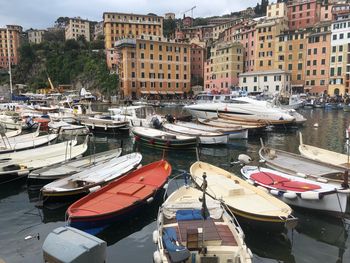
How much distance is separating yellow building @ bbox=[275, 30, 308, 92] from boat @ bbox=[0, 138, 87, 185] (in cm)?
7346

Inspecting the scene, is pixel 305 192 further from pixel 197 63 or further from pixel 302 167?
pixel 197 63

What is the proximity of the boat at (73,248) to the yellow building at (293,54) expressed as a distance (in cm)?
8302

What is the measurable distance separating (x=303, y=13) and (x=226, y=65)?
30785 mm

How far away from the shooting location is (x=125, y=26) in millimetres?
105000

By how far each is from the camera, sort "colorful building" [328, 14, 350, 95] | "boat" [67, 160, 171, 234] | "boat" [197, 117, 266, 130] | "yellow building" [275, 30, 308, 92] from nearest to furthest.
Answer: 1. "boat" [67, 160, 171, 234]
2. "boat" [197, 117, 266, 130]
3. "colorful building" [328, 14, 350, 95]
4. "yellow building" [275, 30, 308, 92]

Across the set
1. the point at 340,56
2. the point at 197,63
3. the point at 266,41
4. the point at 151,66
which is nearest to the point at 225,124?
the point at 151,66

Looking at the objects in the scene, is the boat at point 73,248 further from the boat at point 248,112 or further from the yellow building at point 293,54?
the yellow building at point 293,54

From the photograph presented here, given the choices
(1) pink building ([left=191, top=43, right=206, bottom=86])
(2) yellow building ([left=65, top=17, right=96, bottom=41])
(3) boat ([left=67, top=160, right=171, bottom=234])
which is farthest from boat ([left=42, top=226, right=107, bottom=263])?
(2) yellow building ([left=65, top=17, right=96, bottom=41])

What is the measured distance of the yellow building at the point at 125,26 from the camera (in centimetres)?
10319

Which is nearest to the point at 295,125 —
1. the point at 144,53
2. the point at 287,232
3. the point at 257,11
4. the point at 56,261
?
the point at 287,232

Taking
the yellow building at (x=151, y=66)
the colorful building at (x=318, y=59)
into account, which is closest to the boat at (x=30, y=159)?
the yellow building at (x=151, y=66)

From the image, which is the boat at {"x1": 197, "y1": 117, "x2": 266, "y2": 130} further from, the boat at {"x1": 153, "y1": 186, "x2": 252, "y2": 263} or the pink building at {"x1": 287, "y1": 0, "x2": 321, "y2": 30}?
the pink building at {"x1": 287, "y1": 0, "x2": 321, "y2": 30}

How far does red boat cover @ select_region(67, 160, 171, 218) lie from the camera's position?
10255 mm

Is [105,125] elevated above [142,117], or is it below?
below
